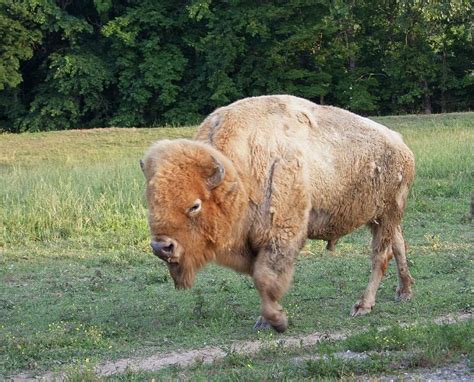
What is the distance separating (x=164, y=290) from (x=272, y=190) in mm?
2788

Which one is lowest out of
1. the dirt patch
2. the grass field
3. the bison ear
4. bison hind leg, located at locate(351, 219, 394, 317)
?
the grass field

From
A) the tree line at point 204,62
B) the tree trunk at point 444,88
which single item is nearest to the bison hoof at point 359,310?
the tree line at point 204,62

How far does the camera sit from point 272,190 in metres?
8.20

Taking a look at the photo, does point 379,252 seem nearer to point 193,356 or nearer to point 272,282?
point 272,282

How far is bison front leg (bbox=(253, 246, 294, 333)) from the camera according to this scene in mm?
7973

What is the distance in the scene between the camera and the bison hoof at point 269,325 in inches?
315

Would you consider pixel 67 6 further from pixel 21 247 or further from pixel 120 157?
pixel 21 247

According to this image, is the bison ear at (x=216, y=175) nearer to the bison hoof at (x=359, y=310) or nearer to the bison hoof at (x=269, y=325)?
the bison hoof at (x=269, y=325)

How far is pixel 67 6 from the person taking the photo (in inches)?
1826

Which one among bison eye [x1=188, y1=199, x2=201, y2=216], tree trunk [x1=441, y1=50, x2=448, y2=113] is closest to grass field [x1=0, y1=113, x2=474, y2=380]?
bison eye [x1=188, y1=199, x2=201, y2=216]

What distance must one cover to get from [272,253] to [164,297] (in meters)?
2.22

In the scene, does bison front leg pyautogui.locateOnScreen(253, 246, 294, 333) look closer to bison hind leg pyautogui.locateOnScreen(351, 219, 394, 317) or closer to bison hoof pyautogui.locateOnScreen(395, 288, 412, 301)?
bison hind leg pyautogui.locateOnScreen(351, 219, 394, 317)

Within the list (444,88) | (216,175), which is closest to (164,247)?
(216,175)

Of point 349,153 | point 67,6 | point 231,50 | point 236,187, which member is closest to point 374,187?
point 349,153
